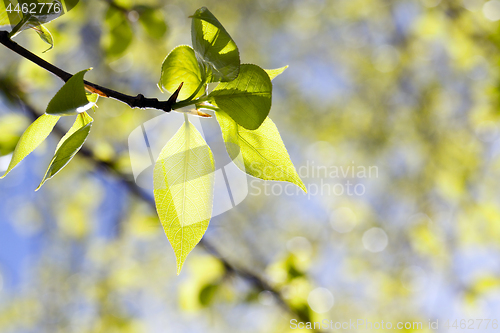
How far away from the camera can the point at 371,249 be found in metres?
2.29

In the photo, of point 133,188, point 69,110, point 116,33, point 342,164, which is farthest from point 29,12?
point 342,164

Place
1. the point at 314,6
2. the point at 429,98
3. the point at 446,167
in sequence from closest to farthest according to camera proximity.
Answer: the point at 446,167 → the point at 429,98 → the point at 314,6

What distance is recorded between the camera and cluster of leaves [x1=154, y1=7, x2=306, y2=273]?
0.69 ft

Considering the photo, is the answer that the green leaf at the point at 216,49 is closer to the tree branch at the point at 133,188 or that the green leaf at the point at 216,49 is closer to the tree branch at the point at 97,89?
the tree branch at the point at 97,89

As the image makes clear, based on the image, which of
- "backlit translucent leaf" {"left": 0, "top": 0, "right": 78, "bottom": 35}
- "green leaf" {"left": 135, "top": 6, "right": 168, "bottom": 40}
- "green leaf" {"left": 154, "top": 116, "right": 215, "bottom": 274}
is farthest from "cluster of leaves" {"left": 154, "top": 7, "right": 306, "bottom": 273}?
"green leaf" {"left": 135, "top": 6, "right": 168, "bottom": 40}

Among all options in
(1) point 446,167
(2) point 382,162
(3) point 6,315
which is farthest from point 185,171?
(3) point 6,315

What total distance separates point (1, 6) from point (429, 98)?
2.33 m

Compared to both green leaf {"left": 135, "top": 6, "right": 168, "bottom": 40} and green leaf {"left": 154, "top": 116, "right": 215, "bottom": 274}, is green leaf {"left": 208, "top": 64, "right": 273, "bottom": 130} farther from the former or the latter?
green leaf {"left": 135, "top": 6, "right": 168, "bottom": 40}

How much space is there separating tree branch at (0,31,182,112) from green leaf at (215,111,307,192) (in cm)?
5

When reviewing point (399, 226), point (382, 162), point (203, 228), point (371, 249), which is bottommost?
point (203, 228)

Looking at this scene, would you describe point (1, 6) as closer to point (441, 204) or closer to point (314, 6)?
point (314, 6)

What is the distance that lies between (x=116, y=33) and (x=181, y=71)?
39cm

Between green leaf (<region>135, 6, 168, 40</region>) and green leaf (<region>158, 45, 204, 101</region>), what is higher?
green leaf (<region>135, 6, 168, 40</region>)

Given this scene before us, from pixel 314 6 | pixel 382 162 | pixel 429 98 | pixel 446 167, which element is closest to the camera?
pixel 446 167
